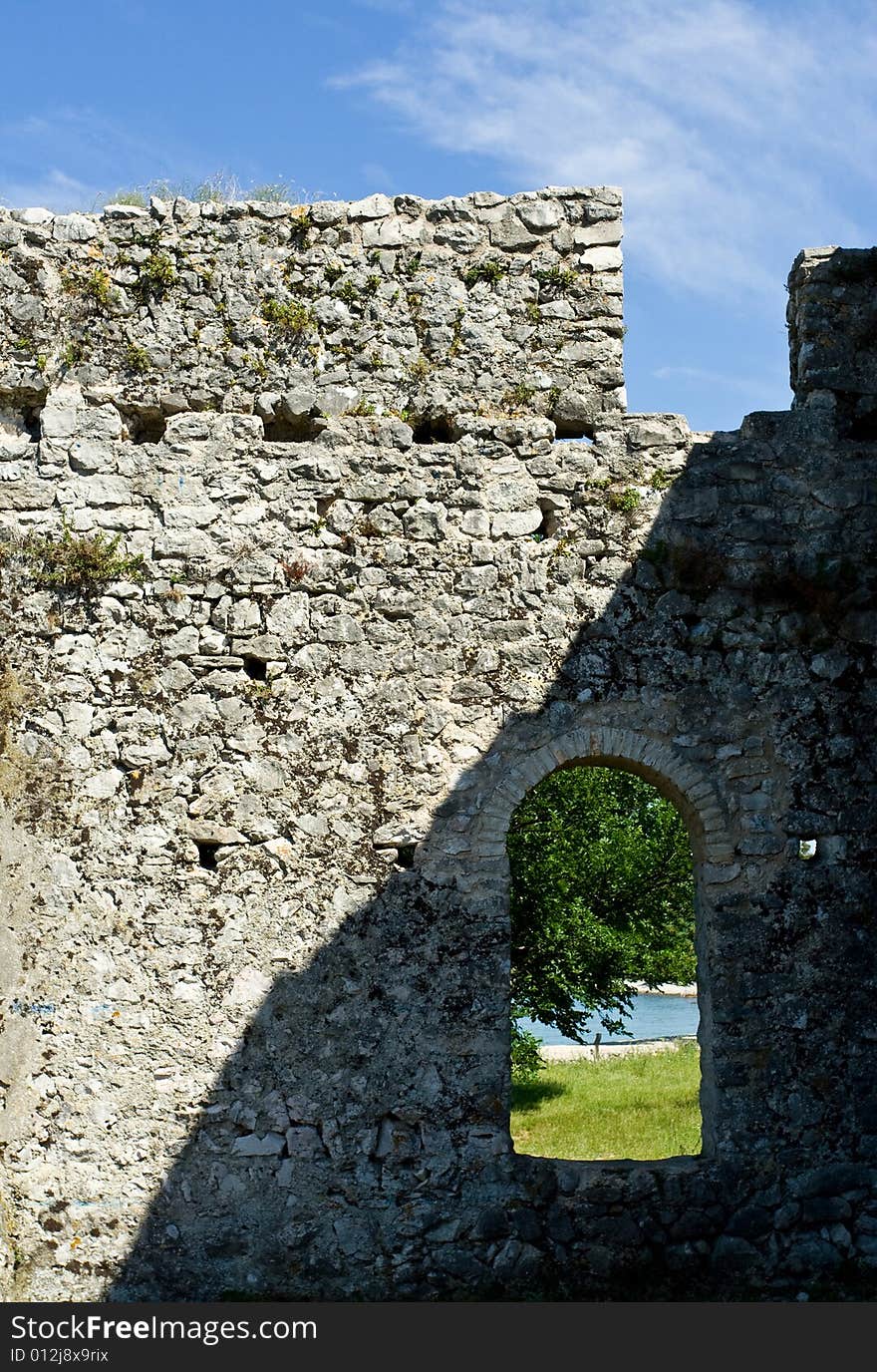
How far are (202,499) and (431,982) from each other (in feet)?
9.16

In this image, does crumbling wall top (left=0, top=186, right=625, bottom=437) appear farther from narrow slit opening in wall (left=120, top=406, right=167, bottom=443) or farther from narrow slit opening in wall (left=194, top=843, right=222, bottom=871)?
narrow slit opening in wall (left=194, top=843, right=222, bottom=871)

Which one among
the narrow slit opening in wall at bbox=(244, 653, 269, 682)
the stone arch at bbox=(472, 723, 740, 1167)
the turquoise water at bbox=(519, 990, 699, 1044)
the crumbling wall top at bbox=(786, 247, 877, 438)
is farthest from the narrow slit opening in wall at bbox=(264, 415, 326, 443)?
the turquoise water at bbox=(519, 990, 699, 1044)

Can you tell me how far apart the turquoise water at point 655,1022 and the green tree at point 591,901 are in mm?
4501

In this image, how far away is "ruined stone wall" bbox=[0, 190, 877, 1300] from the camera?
5648mm

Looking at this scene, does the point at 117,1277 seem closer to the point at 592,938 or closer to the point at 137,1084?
the point at 137,1084

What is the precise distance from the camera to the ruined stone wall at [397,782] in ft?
18.5

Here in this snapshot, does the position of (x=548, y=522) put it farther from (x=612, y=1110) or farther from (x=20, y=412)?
(x=612, y=1110)

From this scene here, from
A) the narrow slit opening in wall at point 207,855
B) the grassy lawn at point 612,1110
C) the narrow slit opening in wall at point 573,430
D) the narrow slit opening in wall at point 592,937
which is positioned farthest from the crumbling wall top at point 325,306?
the narrow slit opening in wall at point 592,937

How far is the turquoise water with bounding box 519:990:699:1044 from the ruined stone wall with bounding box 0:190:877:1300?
13237 millimetres

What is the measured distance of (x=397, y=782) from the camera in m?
5.98

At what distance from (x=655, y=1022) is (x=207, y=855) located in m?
20.3

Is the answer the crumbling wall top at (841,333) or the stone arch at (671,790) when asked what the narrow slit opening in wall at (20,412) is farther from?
the crumbling wall top at (841,333)

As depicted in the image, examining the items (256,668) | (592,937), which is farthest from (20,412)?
(592,937)

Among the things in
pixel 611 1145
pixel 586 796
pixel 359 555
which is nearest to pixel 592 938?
pixel 586 796
